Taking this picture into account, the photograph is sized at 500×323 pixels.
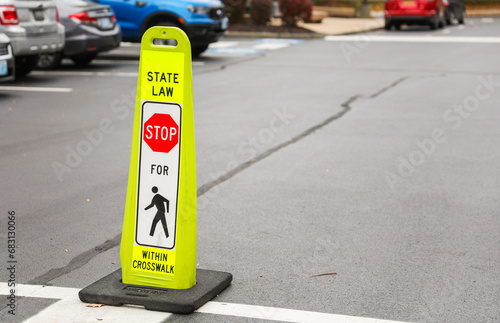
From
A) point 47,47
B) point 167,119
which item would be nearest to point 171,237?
point 167,119

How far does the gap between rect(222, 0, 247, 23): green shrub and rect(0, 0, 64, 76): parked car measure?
13.1 m

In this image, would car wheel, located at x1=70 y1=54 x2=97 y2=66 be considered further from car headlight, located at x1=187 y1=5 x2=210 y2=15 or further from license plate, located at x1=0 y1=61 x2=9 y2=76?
license plate, located at x1=0 y1=61 x2=9 y2=76

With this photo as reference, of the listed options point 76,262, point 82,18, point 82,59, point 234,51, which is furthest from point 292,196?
point 234,51

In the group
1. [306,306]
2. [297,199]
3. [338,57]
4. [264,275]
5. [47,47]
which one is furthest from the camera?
[338,57]

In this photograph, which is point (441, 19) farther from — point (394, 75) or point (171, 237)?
point (171, 237)

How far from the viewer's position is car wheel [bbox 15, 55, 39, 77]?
1380cm

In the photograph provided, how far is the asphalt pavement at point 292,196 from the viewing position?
4.14m

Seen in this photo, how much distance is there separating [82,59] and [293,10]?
36.8 feet

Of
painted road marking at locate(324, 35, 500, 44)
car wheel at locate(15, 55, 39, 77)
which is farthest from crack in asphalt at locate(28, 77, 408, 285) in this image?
painted road marking at locate(324, 35, 500, 44)

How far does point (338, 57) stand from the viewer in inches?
704

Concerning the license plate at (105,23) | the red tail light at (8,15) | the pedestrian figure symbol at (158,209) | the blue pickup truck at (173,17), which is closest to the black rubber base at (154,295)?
the pedestrian figure symbol at (158,209)

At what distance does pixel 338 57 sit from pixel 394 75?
354 centimetres

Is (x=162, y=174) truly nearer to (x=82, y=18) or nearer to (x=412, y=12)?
(x=82, y=18)

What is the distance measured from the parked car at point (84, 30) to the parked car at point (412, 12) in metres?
14.5
